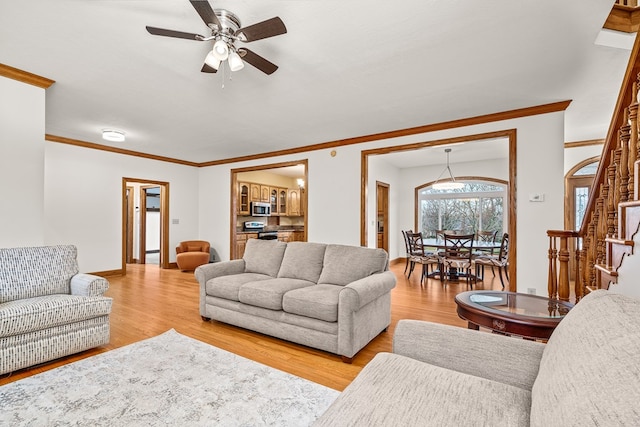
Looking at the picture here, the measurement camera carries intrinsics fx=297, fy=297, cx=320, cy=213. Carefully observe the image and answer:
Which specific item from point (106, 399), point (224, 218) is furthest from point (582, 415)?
point (224, 218)

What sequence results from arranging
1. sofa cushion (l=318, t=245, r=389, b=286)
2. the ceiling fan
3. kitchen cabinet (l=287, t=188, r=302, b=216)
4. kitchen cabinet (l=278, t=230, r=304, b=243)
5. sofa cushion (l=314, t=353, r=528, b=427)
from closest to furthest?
sofa cushion (l=314, t=353, r=528, b=427) < the ceiling fan < sofa cushion (l=318, t=245, r=389, b=286) < kitchen cabinet (l=278, t=230, r=304, b=243) < kitchen cabinet (l=287, t=188, r=302, b=216)

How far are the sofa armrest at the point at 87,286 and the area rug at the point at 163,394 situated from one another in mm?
552

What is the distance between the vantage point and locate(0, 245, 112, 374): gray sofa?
2123 mm

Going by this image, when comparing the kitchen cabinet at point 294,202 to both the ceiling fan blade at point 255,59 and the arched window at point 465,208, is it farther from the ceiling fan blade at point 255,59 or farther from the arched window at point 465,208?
the ceiling fan blade at point 255,59

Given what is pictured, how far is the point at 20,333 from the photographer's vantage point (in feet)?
7.02

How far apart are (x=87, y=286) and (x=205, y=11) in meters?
2.47

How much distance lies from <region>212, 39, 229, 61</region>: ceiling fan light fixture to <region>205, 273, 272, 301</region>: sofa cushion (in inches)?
80.9

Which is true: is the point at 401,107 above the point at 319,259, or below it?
above

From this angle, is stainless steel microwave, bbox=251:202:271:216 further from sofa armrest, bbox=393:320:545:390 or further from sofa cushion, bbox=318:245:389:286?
sofa armrest, bbox=393:320:545:390

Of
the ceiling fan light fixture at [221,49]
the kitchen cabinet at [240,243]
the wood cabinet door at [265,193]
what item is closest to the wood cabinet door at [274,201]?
the wood cabinet door at [265,193]

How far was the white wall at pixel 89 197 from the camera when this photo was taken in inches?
197

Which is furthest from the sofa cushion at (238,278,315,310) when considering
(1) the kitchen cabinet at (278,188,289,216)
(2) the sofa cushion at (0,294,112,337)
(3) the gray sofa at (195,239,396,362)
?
(1) the kitchen cabinet at (278,188,289,216)

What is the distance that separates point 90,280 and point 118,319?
896mm

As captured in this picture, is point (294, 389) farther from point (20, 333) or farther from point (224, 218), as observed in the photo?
point (224, 218)
